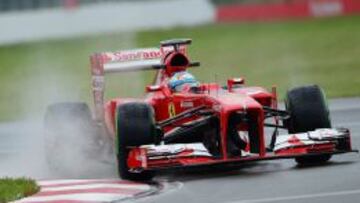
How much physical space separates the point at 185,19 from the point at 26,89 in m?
13.8

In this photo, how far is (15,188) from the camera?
13.2 meters

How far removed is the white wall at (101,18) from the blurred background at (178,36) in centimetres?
3

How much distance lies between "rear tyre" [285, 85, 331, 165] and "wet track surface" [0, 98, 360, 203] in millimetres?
403

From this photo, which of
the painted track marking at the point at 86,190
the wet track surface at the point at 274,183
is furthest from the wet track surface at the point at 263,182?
the painted track marking at the point at 86,190

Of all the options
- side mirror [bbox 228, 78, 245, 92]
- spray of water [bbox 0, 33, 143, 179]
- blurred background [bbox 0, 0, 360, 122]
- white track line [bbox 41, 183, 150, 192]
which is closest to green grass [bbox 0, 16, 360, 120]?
blurred background [bbox 0, 0, 360, 122]

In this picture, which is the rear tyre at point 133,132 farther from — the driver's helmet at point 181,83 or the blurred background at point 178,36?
the blurred background at point 178,36

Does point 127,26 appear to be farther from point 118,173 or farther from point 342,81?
point 118,173

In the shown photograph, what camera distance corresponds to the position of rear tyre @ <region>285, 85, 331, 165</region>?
48.3 feet

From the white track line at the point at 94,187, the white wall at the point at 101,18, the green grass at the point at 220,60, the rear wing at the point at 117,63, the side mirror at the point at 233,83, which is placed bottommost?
the white track line at the point at 94,187

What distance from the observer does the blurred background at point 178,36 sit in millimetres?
28744

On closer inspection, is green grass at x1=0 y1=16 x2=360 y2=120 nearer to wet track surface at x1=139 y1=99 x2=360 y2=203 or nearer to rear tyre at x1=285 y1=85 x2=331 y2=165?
rear tyre at x1=285 y1=85 x2=331 y2=165

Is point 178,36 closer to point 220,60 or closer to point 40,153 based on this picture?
point 220,60

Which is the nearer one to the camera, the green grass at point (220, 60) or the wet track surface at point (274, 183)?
the wet track surface at point (274, 183)

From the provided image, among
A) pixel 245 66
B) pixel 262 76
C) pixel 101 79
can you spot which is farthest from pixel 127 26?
pixel 101 79
